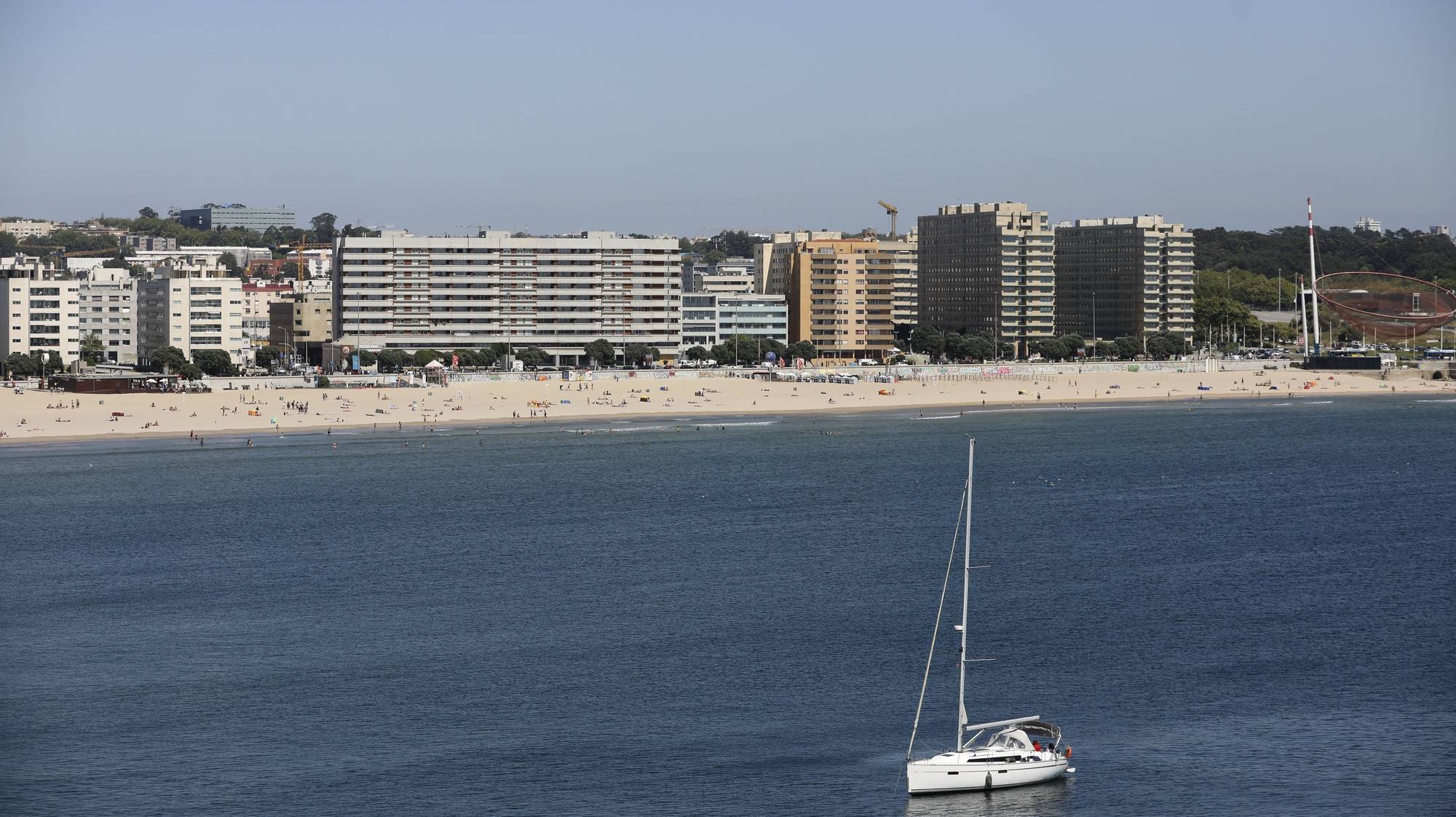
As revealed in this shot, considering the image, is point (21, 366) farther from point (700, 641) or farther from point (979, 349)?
point (700, 641)

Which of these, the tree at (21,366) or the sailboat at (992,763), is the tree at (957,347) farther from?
the sailboat at (992,763)

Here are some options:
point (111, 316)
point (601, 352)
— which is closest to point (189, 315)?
point (111, 316)

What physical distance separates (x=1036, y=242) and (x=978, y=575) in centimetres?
13887

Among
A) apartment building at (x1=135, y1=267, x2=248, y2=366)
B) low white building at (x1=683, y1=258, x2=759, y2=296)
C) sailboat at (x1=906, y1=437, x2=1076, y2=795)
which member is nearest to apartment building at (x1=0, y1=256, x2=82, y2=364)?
apartment building at (x1=135, y1=267, x2=248, y2=366)

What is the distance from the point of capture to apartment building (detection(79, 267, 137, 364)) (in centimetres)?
14525

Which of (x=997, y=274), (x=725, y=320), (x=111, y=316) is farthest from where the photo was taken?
(x=997, y=274)

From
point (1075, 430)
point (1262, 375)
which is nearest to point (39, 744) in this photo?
point (1075, 430)

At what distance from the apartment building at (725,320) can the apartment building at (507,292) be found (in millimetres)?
5727

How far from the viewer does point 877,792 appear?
87.4 ft

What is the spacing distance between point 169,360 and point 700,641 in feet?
327

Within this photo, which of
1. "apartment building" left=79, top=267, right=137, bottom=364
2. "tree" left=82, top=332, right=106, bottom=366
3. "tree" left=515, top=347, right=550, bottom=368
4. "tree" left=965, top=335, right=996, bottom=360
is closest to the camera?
"tree" left=82, top=332, right=106, bottom=366

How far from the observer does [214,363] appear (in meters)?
128

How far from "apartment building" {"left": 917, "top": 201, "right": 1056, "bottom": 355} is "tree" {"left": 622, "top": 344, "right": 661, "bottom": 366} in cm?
4186

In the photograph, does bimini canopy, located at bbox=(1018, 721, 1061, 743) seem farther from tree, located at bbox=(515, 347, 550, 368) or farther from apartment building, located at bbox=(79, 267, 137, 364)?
apartment building, located at bbox=(79, 267, 137, 364)
